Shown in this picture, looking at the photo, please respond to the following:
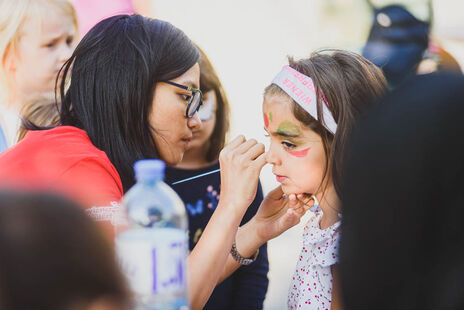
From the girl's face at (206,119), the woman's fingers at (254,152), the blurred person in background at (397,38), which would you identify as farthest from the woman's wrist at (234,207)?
the blurred person in background at (397,38)

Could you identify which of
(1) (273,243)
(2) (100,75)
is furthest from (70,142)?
(1) (273,243)

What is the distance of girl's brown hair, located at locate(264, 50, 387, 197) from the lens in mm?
1688

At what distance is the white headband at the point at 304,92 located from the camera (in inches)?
66.7

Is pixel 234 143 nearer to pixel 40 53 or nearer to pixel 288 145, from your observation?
pixel 288 145

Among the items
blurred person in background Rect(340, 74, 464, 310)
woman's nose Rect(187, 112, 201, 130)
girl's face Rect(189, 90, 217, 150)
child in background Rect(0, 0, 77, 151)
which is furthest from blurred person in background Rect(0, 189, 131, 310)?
child in background Rect(0, 0, 77, 151)

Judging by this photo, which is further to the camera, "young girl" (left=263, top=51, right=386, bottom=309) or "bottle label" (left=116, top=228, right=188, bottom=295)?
"young girl" (left=263, top=51, right=386, bottom=309)

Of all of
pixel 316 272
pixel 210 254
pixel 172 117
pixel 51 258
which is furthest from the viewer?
pixel 172 117

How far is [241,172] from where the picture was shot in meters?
1.58

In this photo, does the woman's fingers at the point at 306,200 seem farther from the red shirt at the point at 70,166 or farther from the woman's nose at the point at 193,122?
the red shirt at the point at 70,166

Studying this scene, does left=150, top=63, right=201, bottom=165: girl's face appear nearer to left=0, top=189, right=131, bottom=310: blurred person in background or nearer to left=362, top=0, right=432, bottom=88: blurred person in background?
left=0, top=189, right=131, bottom=310: blurred person in background

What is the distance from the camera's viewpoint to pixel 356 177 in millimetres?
822

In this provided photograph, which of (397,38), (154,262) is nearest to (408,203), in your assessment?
(154,262)

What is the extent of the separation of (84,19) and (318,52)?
1822 mm

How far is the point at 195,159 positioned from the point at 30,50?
1.06 meters
